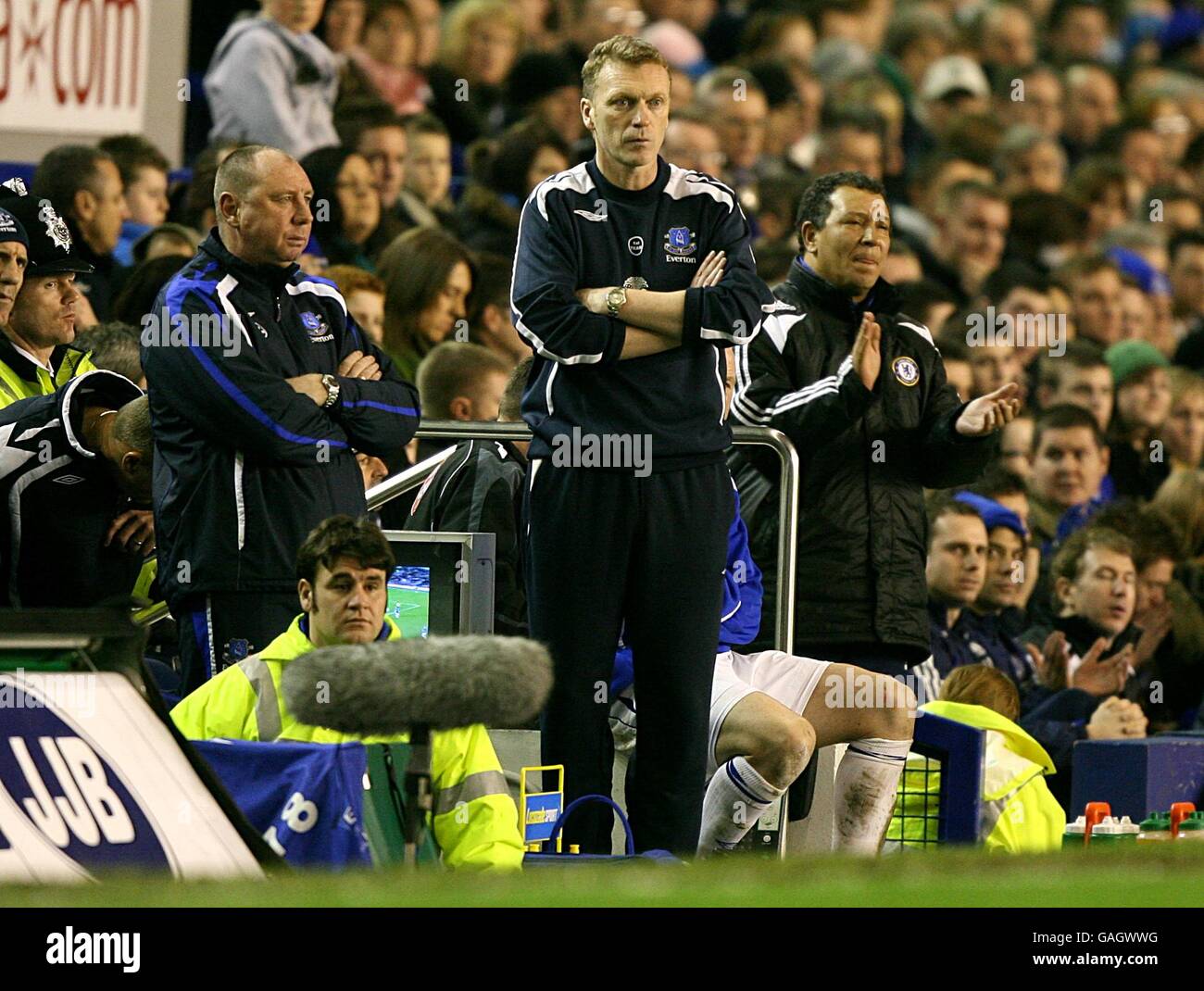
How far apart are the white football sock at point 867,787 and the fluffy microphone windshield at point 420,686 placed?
2284mm

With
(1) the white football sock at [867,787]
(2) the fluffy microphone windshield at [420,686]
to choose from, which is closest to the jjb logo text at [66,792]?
(2) the fluffy microphone windshield at [420,686]

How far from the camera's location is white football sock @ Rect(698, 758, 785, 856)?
587cm

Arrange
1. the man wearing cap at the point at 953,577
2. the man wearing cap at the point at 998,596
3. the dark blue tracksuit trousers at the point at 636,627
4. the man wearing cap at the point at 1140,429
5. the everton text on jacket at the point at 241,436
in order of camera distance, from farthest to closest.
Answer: the man wearing cap at the point at 1140,429
the man wearing cap at the point at 998,596
the man wearing cap at the point at 953,577
the everton text on jacket at the point at 241,436
the dark blue tracksuit trousers at the point at 636,627

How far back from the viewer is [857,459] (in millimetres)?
6520

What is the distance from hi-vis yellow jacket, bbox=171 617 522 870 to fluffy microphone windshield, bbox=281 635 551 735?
0.65 m

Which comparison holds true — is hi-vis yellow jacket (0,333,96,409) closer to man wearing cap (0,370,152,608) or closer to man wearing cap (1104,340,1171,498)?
man wearing cap (0,370,152,608)

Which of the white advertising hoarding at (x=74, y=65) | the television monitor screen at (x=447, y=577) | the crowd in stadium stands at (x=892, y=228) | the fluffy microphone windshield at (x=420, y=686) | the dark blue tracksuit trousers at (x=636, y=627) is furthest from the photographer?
the white advertising hoarding at (x=74, y=65)

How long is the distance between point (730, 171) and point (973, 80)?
4.23m

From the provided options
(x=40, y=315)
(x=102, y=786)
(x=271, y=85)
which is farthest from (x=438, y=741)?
(x=271, y=85)

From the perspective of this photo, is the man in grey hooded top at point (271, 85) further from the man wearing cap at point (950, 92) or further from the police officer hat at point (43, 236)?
the man wearing cap at point (950, 92)

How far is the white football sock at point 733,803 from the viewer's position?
5.87 meters

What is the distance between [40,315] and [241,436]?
1.06 metres

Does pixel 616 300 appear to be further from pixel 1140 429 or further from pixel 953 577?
pixel 1140 429

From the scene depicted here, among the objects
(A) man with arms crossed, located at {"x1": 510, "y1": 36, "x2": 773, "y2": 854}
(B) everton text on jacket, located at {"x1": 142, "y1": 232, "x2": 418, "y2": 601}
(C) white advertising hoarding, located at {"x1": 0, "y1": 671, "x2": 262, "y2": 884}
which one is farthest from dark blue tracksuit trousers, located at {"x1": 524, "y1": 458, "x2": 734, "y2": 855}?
(C) white advertising hoarding, located at {"x1": 0, "y1": 671, "x2": 262, "y2": 884}
